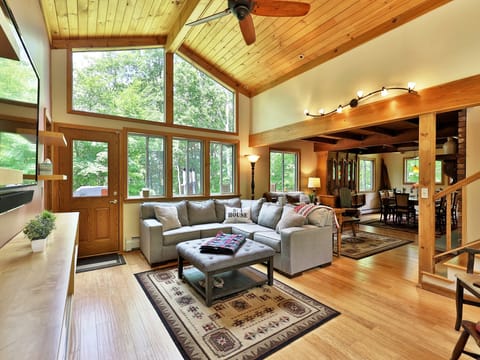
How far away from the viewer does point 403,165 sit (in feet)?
29.0

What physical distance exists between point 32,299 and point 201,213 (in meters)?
3.61

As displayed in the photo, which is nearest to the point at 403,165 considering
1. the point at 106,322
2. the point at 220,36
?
the point at 220,36

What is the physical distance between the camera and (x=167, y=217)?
397cm

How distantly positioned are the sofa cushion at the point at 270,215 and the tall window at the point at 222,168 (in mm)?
1482

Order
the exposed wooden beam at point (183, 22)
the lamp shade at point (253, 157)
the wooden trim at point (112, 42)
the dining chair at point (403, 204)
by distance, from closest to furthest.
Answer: the exposed wooden beam at point (183, 22)
the wooden trim at point (112, 42)
the lamp shade at point (253, 157)
the dining chair at point (403, 204)

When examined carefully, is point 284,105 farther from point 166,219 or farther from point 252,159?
point 166,219

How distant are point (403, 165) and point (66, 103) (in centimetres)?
1031

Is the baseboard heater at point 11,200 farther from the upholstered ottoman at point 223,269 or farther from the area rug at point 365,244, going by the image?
the area rug at point 365,244

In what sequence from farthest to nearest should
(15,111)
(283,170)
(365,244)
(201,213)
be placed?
(283,170)
(365,244)
(201,213)
(15,111)

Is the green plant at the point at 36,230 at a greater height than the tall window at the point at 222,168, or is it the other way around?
the tall window at the point at 222,168

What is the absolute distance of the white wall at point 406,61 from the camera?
2543 millimetres

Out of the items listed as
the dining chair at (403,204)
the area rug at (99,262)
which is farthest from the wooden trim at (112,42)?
the dining chair at (403,204)

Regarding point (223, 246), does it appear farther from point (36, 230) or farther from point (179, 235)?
point (36, 230)

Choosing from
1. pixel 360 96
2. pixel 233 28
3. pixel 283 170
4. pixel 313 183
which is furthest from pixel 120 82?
pixel 313 183
